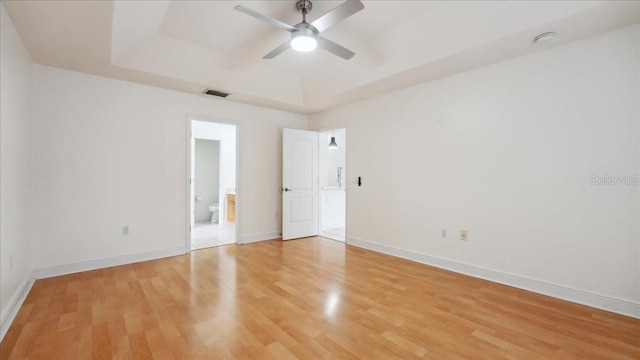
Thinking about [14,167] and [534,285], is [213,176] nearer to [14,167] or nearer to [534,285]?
[14,167]

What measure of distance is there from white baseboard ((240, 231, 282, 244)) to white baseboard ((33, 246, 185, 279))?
1.01m

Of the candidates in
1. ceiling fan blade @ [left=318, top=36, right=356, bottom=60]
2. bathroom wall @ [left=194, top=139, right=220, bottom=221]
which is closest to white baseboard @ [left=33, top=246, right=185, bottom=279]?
bathroom wall @ [left=194, top=139, right=220, bottom=221]

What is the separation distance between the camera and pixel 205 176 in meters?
7.40

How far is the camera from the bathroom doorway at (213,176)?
6.73 m

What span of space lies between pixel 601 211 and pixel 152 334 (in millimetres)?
3889

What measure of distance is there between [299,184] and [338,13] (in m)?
3.44

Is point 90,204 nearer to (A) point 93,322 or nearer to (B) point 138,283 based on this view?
(B) point 138,283

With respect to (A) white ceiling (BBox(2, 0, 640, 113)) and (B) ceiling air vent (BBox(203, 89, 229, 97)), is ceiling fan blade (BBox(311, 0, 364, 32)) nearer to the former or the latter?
(A) white ceiling (BBox(2, 0, 640, 113))

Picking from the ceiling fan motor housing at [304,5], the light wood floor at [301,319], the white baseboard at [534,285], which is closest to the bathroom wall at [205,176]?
the light wood floor at [301,319]

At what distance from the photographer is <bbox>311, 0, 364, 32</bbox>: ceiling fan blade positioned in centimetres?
203

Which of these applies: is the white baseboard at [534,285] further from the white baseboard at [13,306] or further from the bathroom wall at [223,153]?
the bathroom wall at [223,153]

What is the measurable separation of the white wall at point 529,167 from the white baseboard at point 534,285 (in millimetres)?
17

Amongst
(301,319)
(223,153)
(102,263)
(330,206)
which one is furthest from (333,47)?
(223,153)

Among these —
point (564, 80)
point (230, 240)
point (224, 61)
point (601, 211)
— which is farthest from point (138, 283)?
point (564, 80)
